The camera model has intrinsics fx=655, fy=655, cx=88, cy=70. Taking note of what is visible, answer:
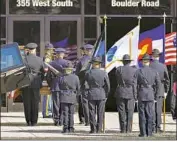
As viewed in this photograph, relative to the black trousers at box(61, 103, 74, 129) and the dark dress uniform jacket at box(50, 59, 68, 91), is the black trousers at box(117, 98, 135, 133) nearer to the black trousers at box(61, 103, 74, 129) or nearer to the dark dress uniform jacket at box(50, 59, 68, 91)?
the black trousers at box(61, 103, 74, 129)

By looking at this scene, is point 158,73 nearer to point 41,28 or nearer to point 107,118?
point 107,118

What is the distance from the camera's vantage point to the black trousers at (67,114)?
1430 cm

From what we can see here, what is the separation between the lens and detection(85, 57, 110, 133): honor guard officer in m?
14.2

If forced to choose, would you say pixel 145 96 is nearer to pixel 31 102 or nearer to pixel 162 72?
pixel 162 72

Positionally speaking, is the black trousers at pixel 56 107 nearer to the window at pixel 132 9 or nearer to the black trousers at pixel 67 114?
the black trousers at pixel 67 114

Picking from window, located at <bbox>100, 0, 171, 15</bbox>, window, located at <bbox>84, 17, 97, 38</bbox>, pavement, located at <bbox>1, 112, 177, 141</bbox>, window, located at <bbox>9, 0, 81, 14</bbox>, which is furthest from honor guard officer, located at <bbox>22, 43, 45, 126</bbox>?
window, located at <bbox>100, 0, 171, 15</bbox>

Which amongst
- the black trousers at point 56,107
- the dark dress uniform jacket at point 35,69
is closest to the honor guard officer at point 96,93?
the black trousers at point 56,107

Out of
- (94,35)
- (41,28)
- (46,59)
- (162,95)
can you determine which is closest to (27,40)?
(41,28)

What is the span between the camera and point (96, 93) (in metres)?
14.2

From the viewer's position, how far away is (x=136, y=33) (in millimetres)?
16125

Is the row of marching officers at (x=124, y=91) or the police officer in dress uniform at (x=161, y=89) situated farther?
the police officer in dress uniform at (x=161, y=89)

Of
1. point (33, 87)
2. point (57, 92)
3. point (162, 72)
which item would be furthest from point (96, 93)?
point (33, 87)

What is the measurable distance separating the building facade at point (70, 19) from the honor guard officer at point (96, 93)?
567 centimetres

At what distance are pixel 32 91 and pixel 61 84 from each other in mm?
1720
